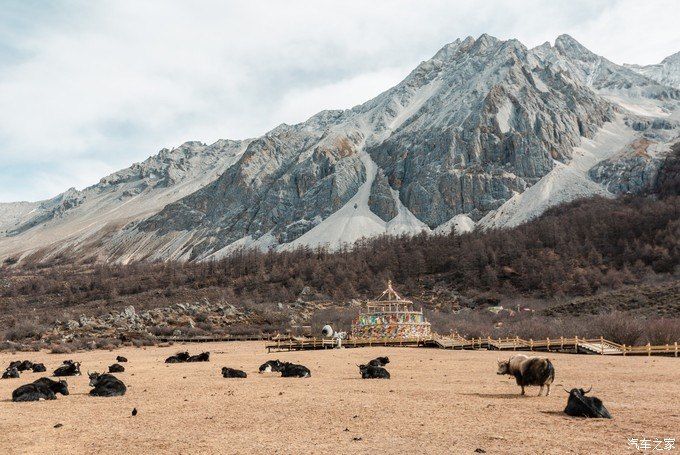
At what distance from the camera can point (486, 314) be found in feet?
245

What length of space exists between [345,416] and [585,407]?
17.5 feet

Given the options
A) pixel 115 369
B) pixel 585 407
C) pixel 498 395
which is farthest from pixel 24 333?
pixel 585 407

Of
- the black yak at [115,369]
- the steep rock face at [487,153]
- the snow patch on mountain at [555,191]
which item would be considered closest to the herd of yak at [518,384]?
the black yak at [115,369]

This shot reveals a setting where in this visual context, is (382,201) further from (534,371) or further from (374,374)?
(534,371)

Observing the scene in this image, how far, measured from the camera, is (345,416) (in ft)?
42.8

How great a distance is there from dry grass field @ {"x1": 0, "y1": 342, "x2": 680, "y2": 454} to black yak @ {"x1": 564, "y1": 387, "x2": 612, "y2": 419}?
0.99 ft

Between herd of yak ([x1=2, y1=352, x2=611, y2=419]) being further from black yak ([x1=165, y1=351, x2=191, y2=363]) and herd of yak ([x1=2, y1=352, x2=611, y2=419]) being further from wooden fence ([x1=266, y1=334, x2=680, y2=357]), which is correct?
wooden fence ([x1=266, y1=334, x2=680, y2=357])

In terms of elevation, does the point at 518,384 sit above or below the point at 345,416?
above

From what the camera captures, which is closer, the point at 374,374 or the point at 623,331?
the point at 374,374

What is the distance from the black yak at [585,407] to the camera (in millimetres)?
11781

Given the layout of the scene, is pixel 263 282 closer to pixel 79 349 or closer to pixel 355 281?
pixel 355 281

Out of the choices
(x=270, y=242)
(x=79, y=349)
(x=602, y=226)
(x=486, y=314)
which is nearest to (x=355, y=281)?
(x=486, y=314)

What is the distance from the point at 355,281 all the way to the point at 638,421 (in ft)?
328

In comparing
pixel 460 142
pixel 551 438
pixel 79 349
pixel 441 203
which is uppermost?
pixel 460 142
